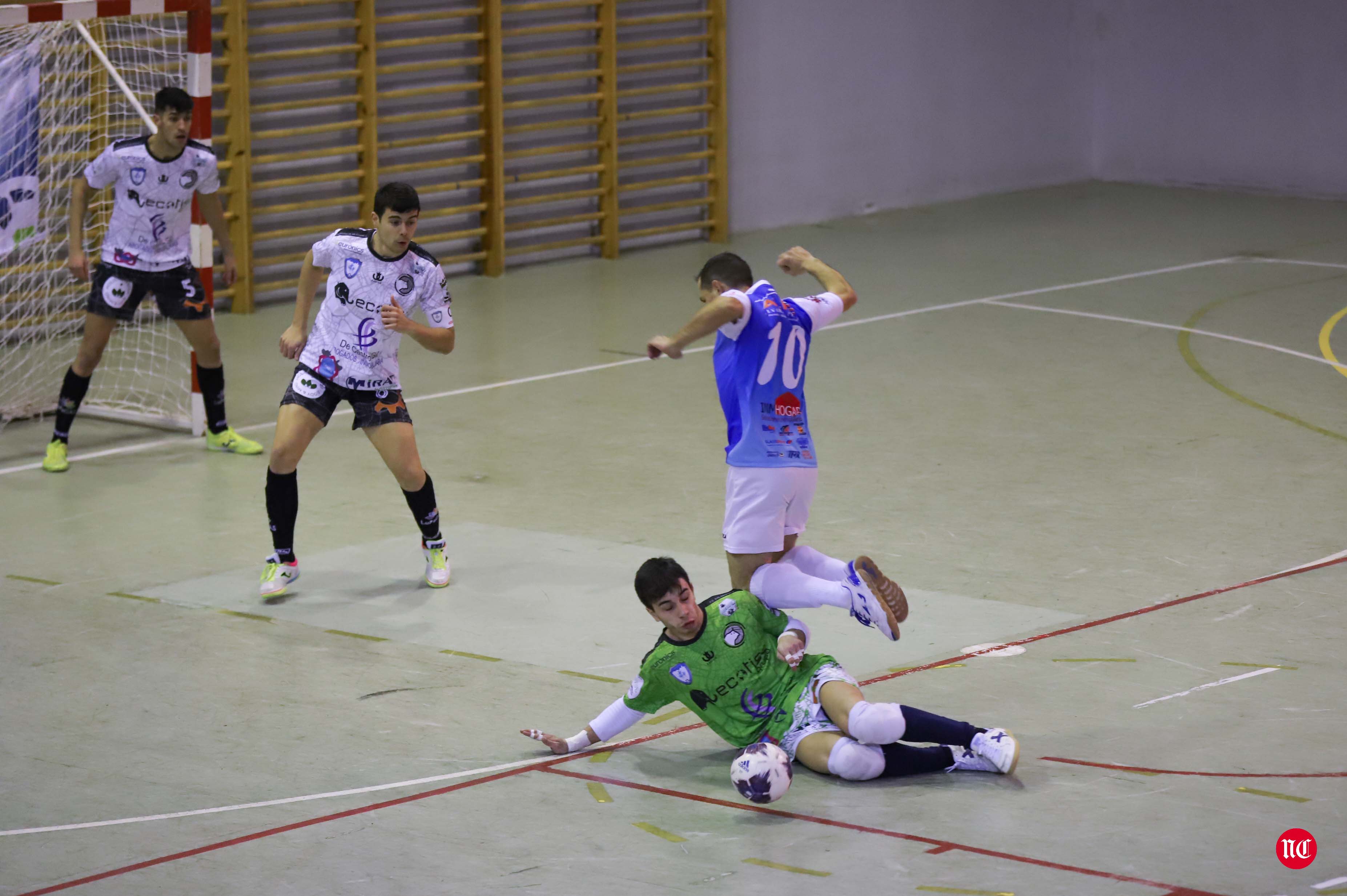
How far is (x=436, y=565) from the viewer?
854cm

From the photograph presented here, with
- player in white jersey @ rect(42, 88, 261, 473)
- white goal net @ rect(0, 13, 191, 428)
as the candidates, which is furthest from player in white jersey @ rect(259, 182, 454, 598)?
white goal net @ rect(0, 13, 191, 428)

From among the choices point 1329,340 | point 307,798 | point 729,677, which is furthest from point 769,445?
point 1329,340

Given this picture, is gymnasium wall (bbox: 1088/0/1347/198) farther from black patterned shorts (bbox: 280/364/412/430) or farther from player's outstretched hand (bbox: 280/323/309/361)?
player's outstretched hand (bbox: 280/323/309/361)

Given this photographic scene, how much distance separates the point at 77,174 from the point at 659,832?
9.70m

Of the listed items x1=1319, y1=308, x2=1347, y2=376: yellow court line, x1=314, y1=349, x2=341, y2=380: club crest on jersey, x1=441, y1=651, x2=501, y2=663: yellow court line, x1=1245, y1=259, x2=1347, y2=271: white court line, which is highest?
x1=314, y1=349, x2=341, y2=380: club crest on jersey

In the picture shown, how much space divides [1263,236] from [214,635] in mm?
14068

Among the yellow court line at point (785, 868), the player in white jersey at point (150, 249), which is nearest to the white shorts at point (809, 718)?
the yellow court line at point (785, 868)

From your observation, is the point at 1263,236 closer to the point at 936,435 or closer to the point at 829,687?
the point at 936,435

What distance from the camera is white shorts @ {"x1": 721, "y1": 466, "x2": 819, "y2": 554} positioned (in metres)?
6.63

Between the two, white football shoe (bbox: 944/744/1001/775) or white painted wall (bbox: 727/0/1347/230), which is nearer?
white football shoe (bbox: 944/744/1001/775)

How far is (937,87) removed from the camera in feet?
69.8

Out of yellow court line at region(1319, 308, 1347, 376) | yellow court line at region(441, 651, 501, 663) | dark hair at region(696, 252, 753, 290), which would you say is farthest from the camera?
yellow court line at region(1319, 308, 1347, 376)

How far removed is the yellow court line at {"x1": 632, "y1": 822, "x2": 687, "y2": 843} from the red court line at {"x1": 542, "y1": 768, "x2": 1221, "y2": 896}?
0.83ft

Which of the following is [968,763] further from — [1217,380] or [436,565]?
[1217,380]
